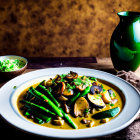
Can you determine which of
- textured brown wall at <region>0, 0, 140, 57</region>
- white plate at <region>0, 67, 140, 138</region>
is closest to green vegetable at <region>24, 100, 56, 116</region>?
white plate at <region>0, 67, 140, 138</region>

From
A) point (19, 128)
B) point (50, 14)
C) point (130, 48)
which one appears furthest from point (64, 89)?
point (50, 14)

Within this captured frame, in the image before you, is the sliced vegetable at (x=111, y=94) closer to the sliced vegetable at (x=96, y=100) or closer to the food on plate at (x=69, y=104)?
the food on plate at (x=69, y=104)

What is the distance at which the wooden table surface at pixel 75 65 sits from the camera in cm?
164

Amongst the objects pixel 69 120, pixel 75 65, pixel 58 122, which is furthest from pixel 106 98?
pixel 75 65

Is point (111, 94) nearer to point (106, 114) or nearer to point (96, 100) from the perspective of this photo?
point (96, 100)

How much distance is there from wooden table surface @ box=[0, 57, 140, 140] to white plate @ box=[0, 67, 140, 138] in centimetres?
9

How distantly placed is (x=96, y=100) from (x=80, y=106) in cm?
17

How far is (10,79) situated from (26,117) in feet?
2.79

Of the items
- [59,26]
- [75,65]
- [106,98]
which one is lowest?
[75,65]

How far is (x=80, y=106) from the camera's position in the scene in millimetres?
1984

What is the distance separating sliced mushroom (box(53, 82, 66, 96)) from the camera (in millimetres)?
2047

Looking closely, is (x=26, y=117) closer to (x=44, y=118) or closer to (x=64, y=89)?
(x=44, y=118)

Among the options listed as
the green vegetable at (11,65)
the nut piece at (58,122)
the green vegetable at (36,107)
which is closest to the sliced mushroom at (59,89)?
the green vegetable at (36,107)

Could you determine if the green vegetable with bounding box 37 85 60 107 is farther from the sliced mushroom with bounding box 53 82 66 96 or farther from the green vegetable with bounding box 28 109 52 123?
the green vegetable with bounding box 28 109 52 123
